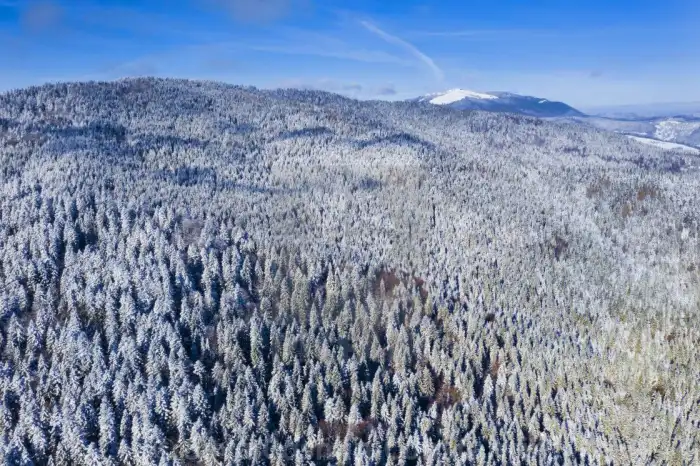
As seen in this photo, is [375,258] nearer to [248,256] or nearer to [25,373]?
[248,256]

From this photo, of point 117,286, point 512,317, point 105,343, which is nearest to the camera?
point 105,343

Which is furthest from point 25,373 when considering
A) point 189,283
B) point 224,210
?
point 224,210

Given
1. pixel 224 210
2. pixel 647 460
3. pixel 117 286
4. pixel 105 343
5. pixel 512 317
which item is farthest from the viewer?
pixel 224 210

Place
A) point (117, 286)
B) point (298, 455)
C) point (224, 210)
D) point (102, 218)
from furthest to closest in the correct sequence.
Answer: point (224, 210), point (102, 218), point (117, 286), point (298, 455)

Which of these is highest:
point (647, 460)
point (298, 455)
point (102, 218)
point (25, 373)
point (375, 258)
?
point (102, 218)

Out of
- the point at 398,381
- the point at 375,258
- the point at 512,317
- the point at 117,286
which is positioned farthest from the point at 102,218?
the point at 512,317

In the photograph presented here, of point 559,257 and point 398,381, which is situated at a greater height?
point 559,257

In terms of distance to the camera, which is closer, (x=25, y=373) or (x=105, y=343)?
(x=25, y=373)

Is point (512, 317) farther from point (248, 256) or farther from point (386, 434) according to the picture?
point (248, 256)

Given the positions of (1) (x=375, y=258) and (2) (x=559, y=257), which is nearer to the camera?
(1) (x=375, y=258)
